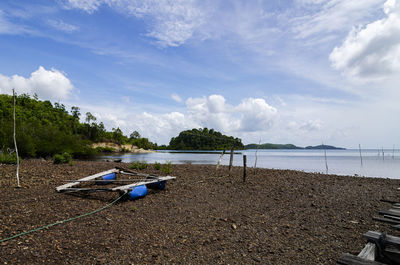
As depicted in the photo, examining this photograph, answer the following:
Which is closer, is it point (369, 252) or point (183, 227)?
point (369, 252)

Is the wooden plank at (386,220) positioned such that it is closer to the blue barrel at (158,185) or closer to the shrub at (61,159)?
the blue barrel at (158,185)

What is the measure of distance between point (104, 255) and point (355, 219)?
7565mm

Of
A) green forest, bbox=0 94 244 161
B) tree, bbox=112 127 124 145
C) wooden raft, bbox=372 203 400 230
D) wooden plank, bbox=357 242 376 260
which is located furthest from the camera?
tree, bbox=112 127 124 145

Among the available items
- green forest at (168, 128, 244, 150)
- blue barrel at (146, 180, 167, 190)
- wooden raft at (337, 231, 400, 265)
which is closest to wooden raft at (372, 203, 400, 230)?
wooden raft at (337, 231, 400, 265)

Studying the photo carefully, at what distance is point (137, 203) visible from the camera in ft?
26.0

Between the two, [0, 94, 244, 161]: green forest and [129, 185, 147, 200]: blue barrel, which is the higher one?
[0, 94, 244, 161]: green forest

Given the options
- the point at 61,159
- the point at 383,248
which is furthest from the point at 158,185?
the point at 61,159

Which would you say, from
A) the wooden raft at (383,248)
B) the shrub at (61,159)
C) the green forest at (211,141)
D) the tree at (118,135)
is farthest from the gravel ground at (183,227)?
the tree at (118,135)

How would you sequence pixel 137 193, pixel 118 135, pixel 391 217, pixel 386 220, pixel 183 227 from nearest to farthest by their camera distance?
pixel 183 227
pixel 386 220
pixel 391 217
pixel 137 193
pixel 118 135

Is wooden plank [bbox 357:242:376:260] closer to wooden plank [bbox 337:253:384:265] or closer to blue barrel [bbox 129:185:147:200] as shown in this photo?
wooden plank [bbox 337:253:384:265]

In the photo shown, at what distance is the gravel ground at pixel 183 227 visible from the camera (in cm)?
451

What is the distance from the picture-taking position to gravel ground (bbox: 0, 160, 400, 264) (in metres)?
4.51

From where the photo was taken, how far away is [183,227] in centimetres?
602

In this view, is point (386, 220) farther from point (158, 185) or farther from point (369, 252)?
point (158, 185)
